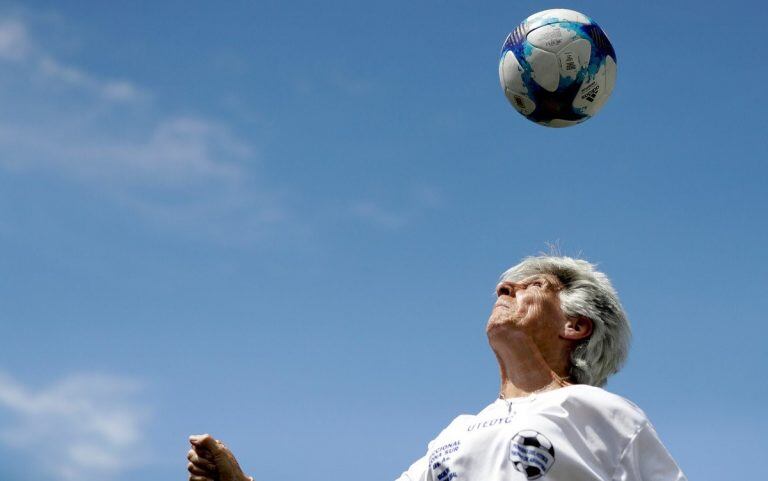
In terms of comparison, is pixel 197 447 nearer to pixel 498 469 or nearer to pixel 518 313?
pixel 498 469

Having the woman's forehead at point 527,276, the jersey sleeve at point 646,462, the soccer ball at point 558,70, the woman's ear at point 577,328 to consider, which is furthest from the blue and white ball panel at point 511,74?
the jersey sleeve at point 646,462

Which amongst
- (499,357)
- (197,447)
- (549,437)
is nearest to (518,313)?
(499,357)

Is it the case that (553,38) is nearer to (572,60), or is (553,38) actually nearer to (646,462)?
(572,60)

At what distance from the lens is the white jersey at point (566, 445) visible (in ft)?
19.1

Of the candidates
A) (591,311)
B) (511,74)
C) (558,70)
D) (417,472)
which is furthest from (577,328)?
(511,74)

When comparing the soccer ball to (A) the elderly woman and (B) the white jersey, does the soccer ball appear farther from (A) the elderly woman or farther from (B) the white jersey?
(B) the white jersey

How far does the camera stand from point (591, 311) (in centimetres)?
689

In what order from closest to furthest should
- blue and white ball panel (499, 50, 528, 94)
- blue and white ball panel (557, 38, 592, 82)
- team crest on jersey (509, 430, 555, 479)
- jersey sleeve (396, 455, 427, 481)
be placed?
team crest on jersey (509, 430, 555, 479)
jersey sleeve (396, 455, 427, 481)
blue and white ball panel (557, 38, 592, 82)
blue and white ball panel (499, 50, 528, 94)

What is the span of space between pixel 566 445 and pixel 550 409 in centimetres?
28

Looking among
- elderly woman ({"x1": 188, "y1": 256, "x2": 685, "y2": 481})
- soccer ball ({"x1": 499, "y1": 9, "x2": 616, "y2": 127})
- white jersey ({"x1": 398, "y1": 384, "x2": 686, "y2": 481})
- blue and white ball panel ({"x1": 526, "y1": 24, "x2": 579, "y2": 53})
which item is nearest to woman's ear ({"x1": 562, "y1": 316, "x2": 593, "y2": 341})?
elderly woman ({"x1": 188, "y1": 256, "x2": 685, "y2": 481})

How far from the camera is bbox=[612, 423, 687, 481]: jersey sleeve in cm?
582

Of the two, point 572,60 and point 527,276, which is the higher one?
point 572,60

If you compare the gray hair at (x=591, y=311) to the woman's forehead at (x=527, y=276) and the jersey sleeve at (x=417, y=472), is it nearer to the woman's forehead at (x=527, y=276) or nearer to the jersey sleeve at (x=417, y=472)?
the woman's forehead at (x=527, y=276)

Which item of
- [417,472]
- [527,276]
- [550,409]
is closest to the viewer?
[550,409]
